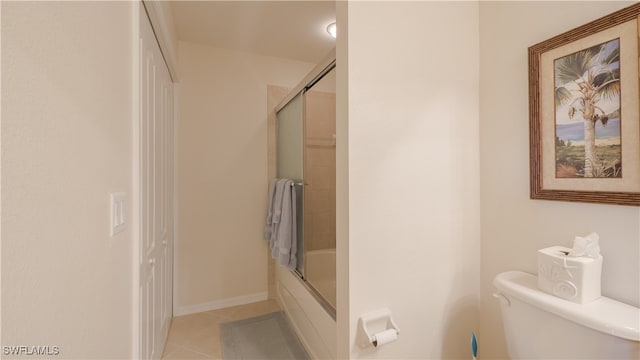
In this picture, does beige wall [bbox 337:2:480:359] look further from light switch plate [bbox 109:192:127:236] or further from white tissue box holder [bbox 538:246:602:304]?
light switch plate [bbox 109:192:127:236]

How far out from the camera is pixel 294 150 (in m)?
2.16

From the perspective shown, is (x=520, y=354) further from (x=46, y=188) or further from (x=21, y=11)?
(x=21, y=11)

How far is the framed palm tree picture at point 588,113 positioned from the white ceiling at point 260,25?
1.43 meters

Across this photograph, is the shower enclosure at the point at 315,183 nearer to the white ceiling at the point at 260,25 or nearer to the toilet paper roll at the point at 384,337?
the white ceiling at the point at 260,25

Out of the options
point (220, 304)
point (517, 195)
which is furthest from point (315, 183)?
point (220, 304)

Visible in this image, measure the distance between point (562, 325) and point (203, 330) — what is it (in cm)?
220

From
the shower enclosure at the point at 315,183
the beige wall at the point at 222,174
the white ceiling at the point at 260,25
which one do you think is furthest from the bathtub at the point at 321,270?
the white ceiling at the point at 260,25

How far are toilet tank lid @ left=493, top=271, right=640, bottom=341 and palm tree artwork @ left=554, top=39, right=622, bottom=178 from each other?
0.38m

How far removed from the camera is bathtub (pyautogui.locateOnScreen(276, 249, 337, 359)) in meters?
1.46

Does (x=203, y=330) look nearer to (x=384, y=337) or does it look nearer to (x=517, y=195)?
(x=384, y=337)

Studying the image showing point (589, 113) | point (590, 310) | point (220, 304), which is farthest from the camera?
point (220, 304)

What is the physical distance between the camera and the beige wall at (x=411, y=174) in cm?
100

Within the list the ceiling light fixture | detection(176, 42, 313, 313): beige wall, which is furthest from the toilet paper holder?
the ceiling light fixture

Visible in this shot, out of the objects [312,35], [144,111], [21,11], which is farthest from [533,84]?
[312,35]
